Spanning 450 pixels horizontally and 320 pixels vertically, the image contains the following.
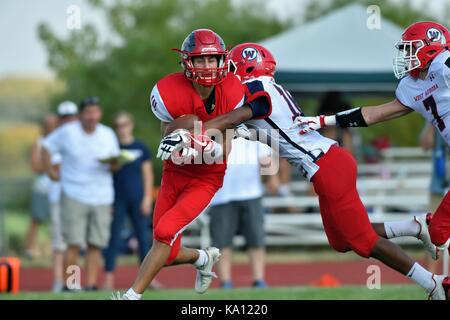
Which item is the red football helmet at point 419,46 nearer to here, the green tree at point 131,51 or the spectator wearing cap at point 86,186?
the spectator wearing cap at point 86,186

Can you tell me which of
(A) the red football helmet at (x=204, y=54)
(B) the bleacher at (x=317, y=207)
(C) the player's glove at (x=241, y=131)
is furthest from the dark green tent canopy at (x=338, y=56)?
(A) the red football helmet at (x=204, y=54)

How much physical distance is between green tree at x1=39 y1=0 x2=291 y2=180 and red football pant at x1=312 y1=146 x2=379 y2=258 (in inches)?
542

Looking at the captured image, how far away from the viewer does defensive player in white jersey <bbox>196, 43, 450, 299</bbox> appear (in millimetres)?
7309

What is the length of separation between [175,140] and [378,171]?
9.32 meters

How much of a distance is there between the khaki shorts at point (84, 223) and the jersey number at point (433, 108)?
4.85m

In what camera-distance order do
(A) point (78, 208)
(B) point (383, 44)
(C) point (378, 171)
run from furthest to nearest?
(C) point (378, 171)
(B) point (383, 44)
(A) point (78, 208)

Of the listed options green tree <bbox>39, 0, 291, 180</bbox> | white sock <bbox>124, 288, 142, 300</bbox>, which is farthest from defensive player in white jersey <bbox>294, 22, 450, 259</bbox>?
green tree <bbox>39, 0, 291, 180</bbox>

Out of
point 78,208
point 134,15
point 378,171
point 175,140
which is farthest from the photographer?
point 134,15

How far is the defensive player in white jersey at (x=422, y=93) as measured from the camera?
7266 millimetres

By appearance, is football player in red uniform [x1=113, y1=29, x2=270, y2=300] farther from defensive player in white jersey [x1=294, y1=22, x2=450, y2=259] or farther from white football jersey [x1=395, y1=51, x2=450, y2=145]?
white football jersey [x1=395, y1=51, x2=450, y2=145]

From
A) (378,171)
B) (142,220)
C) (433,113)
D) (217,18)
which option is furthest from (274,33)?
(433,113)

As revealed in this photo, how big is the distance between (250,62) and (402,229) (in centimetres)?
171

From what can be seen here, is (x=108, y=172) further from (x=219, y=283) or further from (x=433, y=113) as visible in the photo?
(x=433, y=113)
